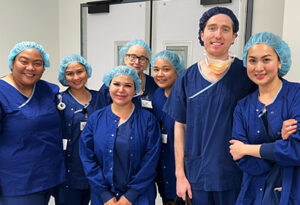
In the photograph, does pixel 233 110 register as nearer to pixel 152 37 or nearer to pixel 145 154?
pixel 145 154

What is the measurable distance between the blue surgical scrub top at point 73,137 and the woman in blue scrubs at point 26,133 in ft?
0.49

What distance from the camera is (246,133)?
1.33 meters

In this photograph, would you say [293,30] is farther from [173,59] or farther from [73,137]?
[73,137]

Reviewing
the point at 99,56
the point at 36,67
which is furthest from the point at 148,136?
the point at 99,56

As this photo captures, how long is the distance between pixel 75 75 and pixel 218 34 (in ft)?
3.39

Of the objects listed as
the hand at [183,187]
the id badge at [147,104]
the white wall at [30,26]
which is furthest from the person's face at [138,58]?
the white wall at [30,26]

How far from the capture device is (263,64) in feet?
4.18

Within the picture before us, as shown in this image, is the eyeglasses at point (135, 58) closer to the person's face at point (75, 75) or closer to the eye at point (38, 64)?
the person's face at point (75, 75)

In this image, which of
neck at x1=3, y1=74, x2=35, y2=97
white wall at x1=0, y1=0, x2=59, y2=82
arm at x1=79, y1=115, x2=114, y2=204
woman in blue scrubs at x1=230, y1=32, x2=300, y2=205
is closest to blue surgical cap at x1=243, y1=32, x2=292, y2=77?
woman in blue scrubs at x1=230, y1=32, x2=300, y2=205

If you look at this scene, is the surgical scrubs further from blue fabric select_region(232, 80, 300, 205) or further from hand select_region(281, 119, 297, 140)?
hand select_region(281, 119, 297, 140)

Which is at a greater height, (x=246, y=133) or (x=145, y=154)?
(x=246, y=133)

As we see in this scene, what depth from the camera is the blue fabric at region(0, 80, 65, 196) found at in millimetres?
1556

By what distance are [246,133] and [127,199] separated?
0.78 meters

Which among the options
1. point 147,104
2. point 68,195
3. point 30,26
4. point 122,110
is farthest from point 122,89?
point 30,26
